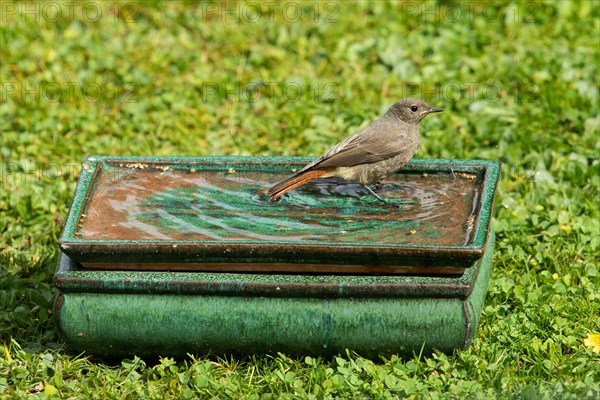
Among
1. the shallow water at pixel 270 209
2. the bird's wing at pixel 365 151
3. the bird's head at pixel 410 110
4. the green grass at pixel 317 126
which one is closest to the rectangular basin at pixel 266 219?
the shallow water at pixel 270 209

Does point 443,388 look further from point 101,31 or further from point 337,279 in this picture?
point 101,31

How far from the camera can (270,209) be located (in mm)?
4941

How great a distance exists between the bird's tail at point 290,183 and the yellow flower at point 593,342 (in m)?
1.53

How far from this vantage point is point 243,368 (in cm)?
468

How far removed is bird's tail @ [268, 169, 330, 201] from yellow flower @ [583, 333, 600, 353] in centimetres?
153

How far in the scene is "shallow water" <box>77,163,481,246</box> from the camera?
462cm

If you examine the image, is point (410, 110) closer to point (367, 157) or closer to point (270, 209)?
point (367, 157)

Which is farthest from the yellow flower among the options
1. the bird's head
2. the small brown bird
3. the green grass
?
the bird's head

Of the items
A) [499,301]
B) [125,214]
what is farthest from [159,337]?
[499,301]

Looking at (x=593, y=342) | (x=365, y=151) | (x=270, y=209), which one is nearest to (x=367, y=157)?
(x=365, y=151)

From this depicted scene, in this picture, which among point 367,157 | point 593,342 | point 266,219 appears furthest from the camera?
point 367,157

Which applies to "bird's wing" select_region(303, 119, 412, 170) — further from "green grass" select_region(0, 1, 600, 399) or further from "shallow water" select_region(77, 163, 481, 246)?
"green grass" select_region(0, 1, 600, 399)

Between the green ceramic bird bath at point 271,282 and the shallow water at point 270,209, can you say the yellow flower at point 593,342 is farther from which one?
the shallow water at point 270,209

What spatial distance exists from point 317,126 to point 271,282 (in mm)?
3017
